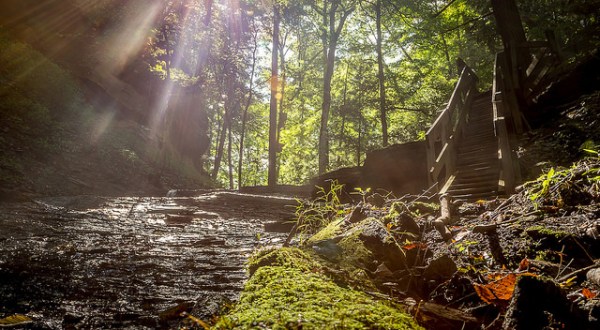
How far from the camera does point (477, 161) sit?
816 centimetres

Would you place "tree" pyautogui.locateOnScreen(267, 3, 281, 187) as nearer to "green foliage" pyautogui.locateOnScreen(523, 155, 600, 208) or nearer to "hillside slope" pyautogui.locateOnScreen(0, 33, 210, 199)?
"hillside slope" pyautogui.locateOnScreen(0, 33, 210, 199)

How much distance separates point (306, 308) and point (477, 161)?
25.9 ft

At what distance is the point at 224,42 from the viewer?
25.3 metres

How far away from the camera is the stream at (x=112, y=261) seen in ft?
8.23

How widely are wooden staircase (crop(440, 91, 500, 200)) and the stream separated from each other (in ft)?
12.8

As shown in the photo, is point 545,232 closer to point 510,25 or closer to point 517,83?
point 517,83

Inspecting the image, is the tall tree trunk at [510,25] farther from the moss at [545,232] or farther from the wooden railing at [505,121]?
the moss at [545,232]

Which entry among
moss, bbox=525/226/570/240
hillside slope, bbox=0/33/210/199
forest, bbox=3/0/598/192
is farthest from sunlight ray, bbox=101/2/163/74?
moss, bbox=525/226/570/240

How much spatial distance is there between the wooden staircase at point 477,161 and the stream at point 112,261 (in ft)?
12.8

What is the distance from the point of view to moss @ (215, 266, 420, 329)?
159 cm

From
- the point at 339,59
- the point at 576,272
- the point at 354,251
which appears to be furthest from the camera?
the point at 339,59

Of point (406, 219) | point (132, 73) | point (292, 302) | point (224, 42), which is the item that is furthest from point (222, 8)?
point (292, 302)

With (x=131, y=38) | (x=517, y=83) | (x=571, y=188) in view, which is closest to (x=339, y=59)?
(x=131, y=38)

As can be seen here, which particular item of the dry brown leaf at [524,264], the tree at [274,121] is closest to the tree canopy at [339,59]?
the tree at [274,121]
